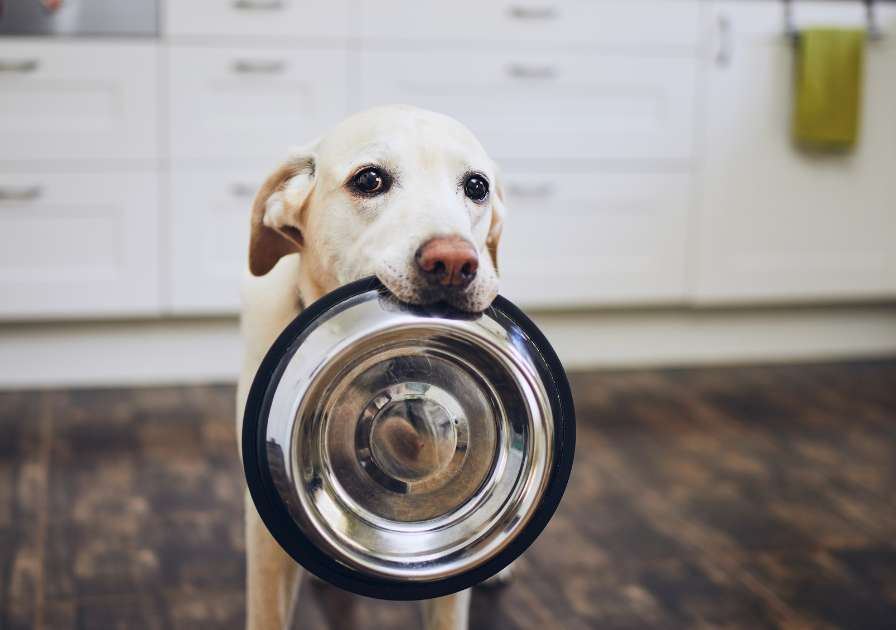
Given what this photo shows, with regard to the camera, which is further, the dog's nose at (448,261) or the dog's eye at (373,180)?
the dog's eye at (373,180)

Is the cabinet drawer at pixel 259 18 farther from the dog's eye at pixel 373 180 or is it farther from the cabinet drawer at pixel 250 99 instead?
the dog's eye at pixel 373 180

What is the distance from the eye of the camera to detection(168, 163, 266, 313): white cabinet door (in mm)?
2668

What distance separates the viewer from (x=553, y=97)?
2.82 meters

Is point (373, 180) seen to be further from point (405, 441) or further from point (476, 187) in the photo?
point (405, 441)

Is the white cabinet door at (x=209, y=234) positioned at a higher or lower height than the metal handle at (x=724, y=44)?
lower

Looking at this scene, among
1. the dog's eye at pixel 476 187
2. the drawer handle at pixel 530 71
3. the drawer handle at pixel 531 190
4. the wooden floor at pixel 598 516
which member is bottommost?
the wooden floor at pixel 598 516

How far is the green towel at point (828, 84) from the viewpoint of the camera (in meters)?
2.86

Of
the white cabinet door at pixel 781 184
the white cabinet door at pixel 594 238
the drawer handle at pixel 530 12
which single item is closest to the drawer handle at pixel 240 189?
the white cabinet door at pixel 594 238

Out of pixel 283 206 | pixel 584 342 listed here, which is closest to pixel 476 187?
pixel 283 206

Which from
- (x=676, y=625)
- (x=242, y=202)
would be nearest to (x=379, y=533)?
(x=676, y=625)

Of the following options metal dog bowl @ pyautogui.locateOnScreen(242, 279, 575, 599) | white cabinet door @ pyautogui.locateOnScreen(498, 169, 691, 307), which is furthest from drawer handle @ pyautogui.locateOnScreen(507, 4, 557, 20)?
metal dog bowl @ pyautogui.locateOnScreen(242, 279, 575, 599)

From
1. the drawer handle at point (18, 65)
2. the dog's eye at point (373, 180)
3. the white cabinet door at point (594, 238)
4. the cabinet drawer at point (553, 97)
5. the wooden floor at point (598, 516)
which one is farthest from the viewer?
the white cabinet door at point (594, 238)

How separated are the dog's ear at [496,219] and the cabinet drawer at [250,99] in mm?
1468

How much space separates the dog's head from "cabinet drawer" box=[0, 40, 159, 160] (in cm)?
151
